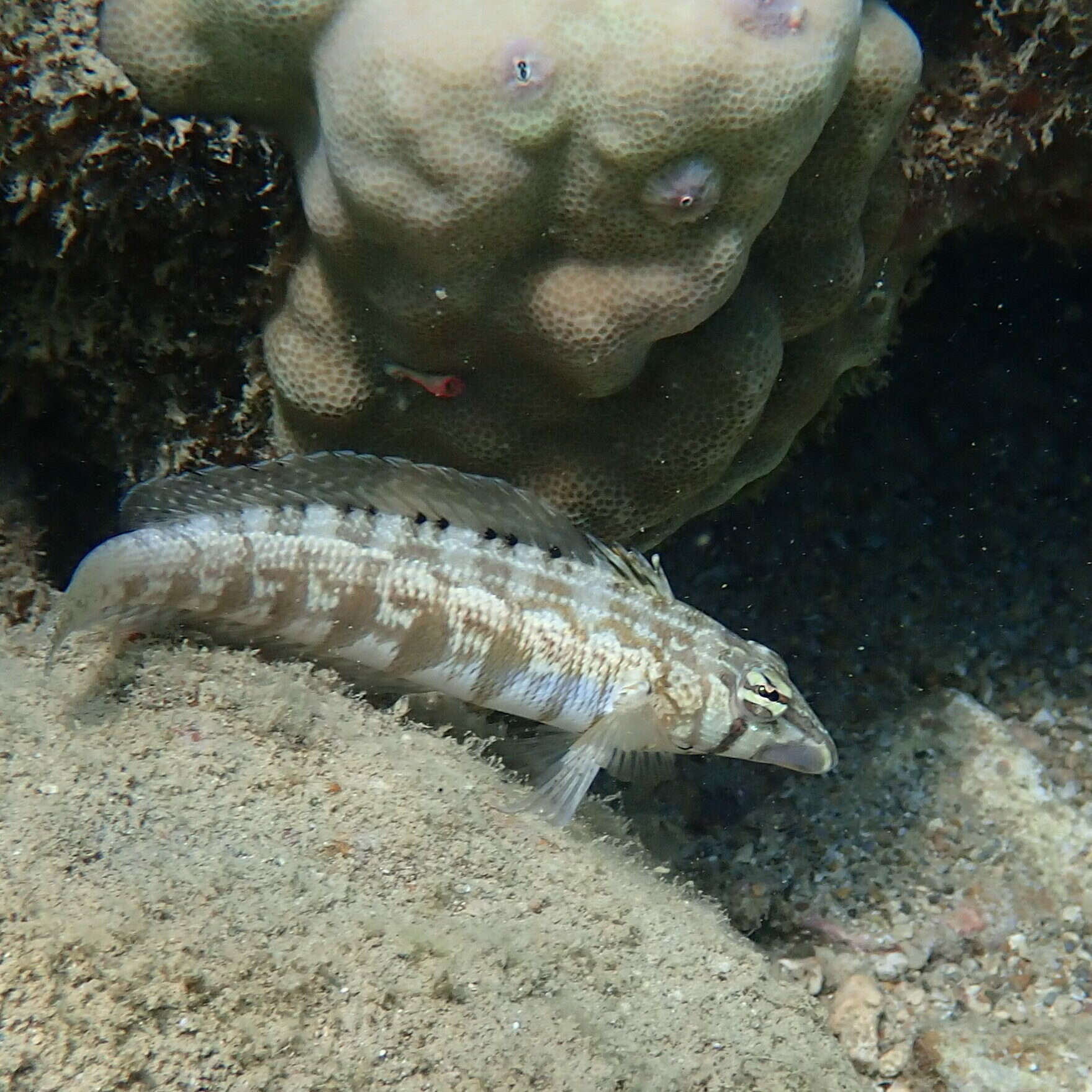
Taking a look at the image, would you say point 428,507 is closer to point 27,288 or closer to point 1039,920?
point 27,288

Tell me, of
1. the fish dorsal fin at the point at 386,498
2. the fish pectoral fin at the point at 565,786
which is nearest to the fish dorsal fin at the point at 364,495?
the fish dorsal fin at the point at 386,498

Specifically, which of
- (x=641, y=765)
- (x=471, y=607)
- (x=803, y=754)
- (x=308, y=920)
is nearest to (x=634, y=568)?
(x=471, y=607)

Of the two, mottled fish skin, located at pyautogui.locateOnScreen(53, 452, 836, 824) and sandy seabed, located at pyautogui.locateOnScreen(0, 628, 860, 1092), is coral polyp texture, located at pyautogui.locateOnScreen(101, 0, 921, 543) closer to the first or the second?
mottled fish skin, located at pyautogui.locateOnScreen(53, 452, 836, 824)

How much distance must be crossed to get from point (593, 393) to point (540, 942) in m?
1.85

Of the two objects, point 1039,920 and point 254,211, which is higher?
point 254,211

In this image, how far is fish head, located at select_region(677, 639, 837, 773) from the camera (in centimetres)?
349

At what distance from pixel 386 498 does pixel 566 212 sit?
128cm

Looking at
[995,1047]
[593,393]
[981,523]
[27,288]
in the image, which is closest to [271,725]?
[593,393]

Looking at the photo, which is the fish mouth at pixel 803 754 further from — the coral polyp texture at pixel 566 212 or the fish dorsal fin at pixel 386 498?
the coral polyp texture at pixel 566 212

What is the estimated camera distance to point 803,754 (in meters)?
3.53

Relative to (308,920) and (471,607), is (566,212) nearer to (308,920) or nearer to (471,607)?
(471,607)

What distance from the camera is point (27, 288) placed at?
11.1 ft

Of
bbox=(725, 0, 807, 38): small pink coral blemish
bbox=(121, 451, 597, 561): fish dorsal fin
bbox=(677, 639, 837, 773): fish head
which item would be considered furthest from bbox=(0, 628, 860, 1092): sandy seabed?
bbox=(725, 0, 807, 38): small pink coral blemish

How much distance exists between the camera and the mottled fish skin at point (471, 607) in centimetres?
307
